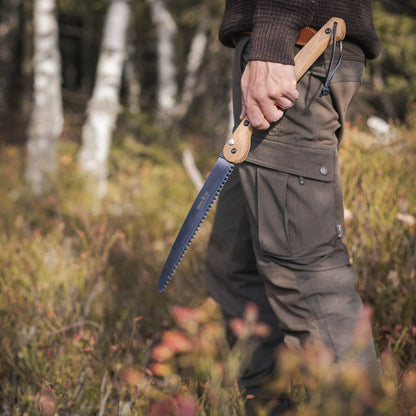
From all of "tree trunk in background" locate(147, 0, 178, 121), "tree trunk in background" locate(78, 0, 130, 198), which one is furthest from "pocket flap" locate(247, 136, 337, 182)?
"tree trunk in background" locate(147, 0, 178, 121)

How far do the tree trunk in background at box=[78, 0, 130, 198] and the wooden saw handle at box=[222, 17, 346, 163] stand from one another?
170 inches

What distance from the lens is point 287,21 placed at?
4.09 feet

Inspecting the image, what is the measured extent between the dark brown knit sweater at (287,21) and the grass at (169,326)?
0.83 metres

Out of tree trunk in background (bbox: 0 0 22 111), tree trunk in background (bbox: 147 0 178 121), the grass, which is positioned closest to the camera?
the grass

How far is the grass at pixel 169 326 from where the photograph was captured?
46.9 inches

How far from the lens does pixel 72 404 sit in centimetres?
158

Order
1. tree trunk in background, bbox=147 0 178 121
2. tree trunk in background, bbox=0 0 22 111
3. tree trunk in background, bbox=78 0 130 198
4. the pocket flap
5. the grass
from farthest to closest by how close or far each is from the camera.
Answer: tree trunk in background, bbox=0 0 22 111 < tree trunk in background, bbox=147 0 178 121 < tree trunk in background, bbox=78 0 130 198 < the pocket flap < the grass

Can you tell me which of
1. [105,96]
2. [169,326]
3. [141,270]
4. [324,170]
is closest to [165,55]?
[105,96]

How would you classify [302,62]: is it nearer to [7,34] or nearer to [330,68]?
[330,68]

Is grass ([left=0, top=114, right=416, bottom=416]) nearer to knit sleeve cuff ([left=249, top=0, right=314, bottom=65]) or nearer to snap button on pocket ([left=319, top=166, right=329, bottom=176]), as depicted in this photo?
snap button on pocket ([left=319, top=166, right=329, bottom=176])

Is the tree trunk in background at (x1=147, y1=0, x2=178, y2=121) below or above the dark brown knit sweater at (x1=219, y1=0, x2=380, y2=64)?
below

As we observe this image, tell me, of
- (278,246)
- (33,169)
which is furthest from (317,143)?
(33,169)

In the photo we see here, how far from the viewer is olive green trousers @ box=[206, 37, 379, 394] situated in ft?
4.36

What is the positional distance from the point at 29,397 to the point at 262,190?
1175mm
